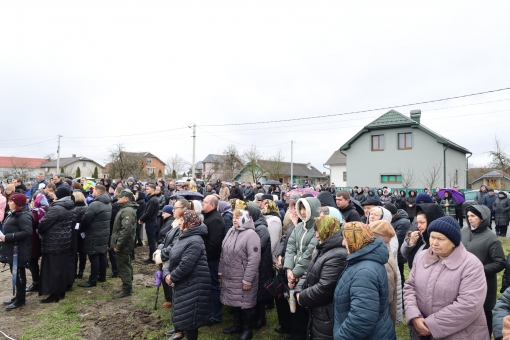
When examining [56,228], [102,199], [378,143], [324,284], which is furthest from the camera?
[378,143]

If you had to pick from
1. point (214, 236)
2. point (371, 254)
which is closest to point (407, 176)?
point (214, 236)

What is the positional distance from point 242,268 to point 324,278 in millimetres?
1656

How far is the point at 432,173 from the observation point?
24.4 meters

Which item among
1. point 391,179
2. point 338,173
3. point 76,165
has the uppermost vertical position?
point 76,165

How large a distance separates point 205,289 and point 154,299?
2.41 m

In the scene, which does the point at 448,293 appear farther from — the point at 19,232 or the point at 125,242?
the point at 19,232

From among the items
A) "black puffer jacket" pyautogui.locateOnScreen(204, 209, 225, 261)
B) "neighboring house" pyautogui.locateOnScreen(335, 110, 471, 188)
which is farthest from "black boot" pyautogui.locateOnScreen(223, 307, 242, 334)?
"neighboring house" pyautogui.locateOnScreen(335, 110, 471, 188)

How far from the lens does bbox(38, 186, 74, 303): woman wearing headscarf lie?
5.55 meters

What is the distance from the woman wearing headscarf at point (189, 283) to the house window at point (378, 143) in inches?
1014

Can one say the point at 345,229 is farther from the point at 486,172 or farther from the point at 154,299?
the point at 486,172

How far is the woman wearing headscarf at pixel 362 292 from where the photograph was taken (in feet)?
8.40

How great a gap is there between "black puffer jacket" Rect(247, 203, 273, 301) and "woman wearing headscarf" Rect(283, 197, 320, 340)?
0.51 meters

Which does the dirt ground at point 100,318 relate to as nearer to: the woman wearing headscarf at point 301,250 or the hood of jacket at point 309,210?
the woman wearing headscarf at point 301,250

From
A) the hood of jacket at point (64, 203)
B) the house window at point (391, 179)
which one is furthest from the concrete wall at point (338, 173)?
the hood of jacket at point (64, 203)
